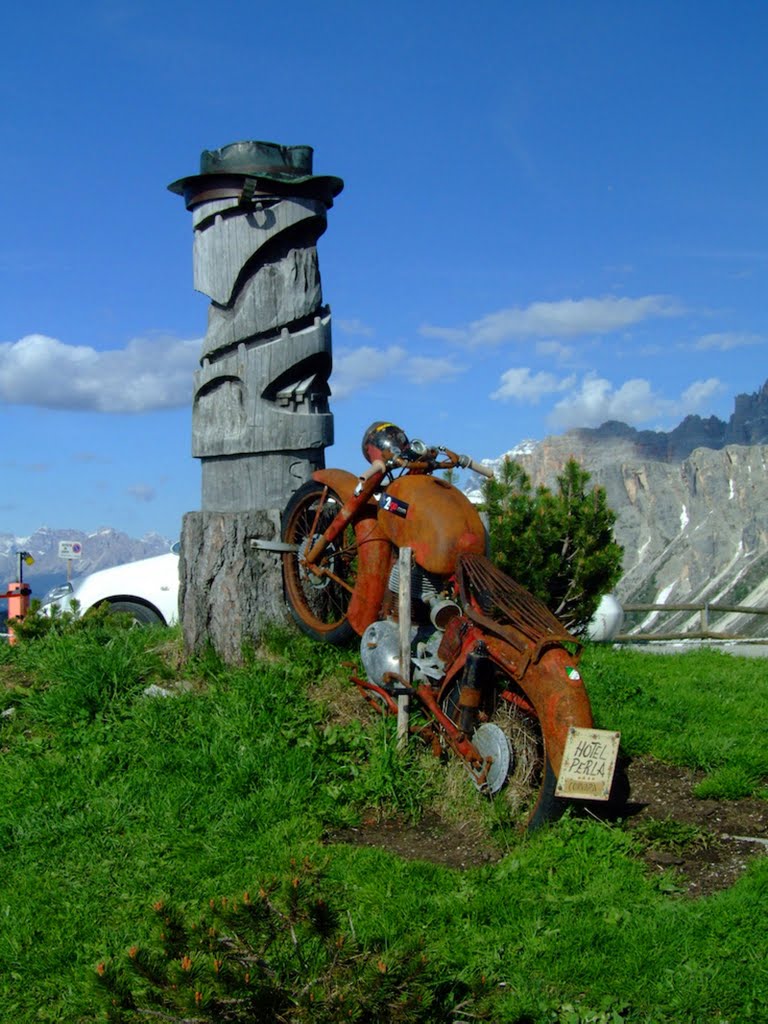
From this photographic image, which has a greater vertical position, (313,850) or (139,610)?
(139,610)

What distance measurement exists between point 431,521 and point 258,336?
7.96 feet

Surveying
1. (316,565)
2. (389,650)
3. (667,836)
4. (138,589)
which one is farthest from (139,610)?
(667,836)

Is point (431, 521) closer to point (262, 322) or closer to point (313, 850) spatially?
point (313, 850)

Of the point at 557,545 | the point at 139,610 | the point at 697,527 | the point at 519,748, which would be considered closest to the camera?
the point at 519,748

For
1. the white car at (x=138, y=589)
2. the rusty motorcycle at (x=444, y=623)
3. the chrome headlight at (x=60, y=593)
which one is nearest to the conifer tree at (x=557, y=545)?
the rusty motorcycle at (x=444, y=623)

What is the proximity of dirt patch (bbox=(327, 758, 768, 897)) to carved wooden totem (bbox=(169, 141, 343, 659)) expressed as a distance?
8.43 feet

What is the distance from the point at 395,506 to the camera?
6.31 meters

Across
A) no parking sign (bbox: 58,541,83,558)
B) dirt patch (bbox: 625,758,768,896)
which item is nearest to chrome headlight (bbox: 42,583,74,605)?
no parking sign (bbox: 58,541,83,558)

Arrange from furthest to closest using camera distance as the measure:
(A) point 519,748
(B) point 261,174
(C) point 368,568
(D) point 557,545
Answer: (D) point 557,545 < (B) point 261,174 < (C) point 368,568 < (A) point 519,748

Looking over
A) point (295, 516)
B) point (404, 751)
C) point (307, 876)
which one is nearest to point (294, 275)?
point (295, 516)

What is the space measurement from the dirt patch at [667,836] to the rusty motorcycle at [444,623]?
316 mm

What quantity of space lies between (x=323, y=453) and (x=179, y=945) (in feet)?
17.8

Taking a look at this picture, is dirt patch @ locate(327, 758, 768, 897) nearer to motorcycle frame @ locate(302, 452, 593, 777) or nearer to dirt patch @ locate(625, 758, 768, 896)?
dirt patch @ locate(625, 758, 768, 896)

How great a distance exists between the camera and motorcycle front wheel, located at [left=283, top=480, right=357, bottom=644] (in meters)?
7.20
